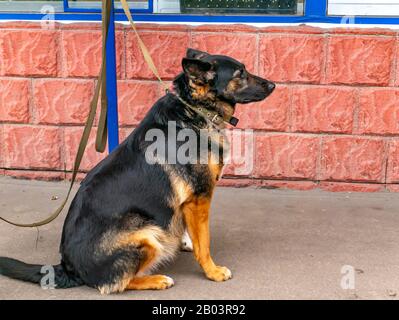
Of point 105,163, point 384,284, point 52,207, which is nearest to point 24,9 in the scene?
point 52,207

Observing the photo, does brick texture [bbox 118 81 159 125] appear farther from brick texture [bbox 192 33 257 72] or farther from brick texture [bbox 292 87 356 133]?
brick texture [bbox 292 87 356 133]

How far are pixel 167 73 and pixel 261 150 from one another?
3.81 ft

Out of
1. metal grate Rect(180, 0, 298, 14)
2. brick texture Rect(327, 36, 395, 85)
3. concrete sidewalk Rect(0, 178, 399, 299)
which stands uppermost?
metal grate Rect(180, 0, 298, 14)

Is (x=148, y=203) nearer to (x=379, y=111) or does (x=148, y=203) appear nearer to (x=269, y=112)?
(x=269, y=112)

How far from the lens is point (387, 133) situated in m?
5.18

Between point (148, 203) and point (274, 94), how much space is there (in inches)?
86.4

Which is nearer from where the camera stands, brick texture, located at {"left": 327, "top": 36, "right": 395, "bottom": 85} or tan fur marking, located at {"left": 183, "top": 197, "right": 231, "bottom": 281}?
tan fur marking, located at {"left": 183, "top": 197, "right": 231, "bottom": 281}

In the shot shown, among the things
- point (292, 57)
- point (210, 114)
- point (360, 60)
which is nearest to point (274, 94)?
point (292, 57)

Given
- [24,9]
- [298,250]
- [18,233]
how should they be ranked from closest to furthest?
A: [298,250]
[18,233]
[24,9]

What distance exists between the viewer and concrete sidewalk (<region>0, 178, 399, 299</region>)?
3.51 metres

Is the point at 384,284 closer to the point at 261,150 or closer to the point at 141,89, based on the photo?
the point at 261,150

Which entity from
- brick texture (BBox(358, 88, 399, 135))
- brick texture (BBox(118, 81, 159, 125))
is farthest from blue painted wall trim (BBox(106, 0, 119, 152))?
brick texture (BBox(358, 88, 399, 135))

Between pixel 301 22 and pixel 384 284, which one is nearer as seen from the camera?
pixel 384 284

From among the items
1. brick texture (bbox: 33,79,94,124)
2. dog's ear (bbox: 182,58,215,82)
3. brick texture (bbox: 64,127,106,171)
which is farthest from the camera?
brick texture (bbox: 64,127,106,171)
